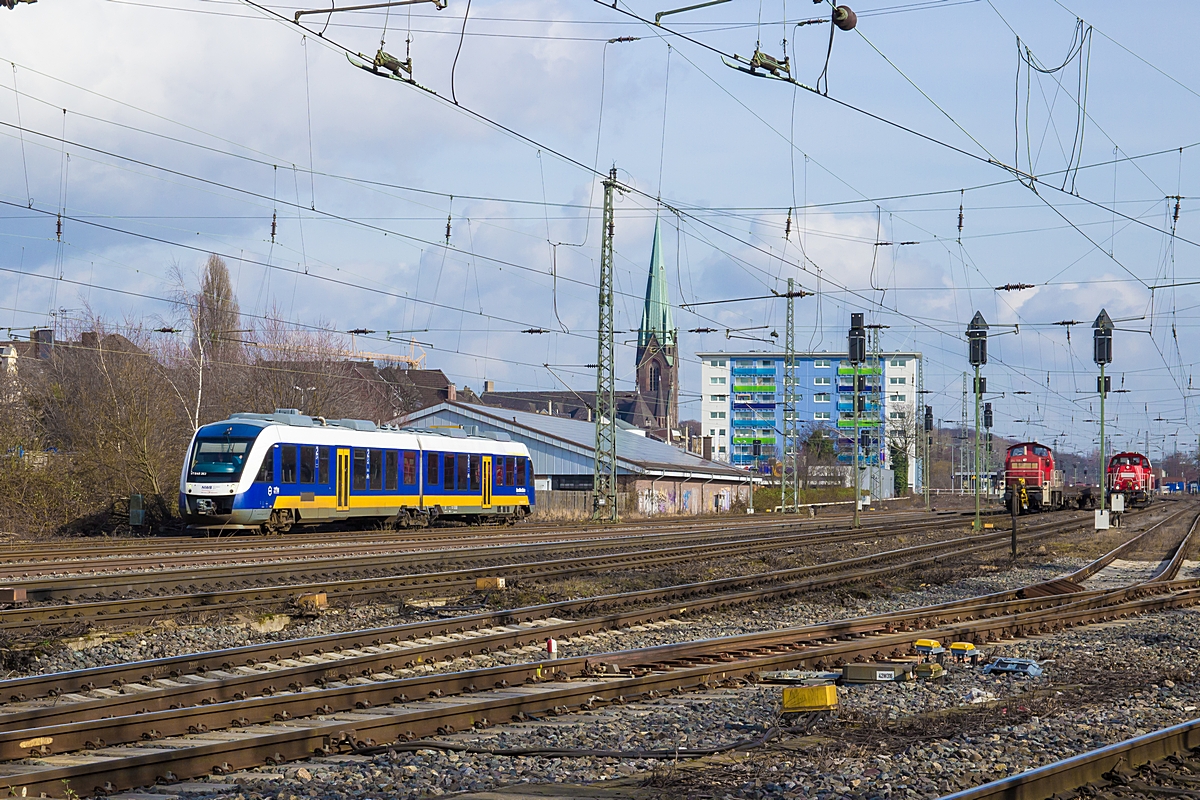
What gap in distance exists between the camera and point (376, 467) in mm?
34625

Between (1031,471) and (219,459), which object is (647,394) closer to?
(1031,471)

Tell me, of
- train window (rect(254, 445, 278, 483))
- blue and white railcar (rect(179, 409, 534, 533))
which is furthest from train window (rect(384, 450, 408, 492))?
train window (rect(254, 445, 278, 483))

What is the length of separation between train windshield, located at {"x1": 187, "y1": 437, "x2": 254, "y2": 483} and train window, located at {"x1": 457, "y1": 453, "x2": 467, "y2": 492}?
36.2 feet

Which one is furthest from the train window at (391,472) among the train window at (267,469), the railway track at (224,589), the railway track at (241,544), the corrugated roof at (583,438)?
the corrugated roof at (583,438)

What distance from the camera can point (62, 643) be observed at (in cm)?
1276

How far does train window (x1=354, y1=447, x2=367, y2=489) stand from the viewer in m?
Result: 33.6

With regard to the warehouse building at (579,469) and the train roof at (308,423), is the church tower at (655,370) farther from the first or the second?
the train roof at (308,423)

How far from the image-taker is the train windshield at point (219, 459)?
29141 mm

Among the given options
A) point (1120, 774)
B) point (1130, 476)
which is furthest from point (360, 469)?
point (1130, 476)

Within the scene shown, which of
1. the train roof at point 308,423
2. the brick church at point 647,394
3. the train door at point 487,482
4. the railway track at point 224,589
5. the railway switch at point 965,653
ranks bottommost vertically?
the railway switch at point 965,653

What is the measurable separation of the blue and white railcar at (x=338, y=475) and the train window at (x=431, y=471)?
33 mm

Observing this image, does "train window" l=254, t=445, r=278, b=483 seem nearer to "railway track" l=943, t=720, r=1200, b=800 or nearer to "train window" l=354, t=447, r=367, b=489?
"train window" l=354, t=447, r=367, b=489

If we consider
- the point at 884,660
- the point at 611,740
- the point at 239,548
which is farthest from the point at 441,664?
the point at 239,548

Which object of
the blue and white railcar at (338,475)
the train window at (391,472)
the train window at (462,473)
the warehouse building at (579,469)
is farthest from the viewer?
the warehouse building at (579,469)
